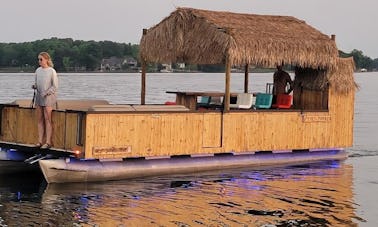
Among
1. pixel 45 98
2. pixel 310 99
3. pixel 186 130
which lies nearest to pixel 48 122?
pixel 45 98

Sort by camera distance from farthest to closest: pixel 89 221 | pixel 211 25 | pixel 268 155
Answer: pixel 268 155, pixel 211 25, pixel 89 221

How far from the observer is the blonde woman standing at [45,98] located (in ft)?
55.3

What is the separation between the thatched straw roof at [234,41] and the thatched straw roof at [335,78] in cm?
35

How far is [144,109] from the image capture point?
17172 mm

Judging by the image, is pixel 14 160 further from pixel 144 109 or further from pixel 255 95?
pixel 255 95

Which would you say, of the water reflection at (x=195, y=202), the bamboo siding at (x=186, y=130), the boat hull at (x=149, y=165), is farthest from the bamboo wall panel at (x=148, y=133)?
the water reflection at (x=195, y=202)

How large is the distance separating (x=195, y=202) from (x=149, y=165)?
2587 millimetres

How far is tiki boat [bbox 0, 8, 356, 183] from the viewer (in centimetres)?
1656

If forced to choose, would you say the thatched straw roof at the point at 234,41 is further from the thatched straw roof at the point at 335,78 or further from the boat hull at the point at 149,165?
the boat hull at the point at 149,165

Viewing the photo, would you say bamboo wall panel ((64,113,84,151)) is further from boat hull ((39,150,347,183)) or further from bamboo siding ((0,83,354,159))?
boat hull ((39,150,347,183))

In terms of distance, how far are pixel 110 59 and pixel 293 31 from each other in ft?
407

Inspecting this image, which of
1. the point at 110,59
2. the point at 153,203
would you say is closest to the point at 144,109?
the point at 153,203

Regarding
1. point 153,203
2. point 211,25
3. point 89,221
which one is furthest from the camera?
point 211,25

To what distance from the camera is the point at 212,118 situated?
18.3 meters
